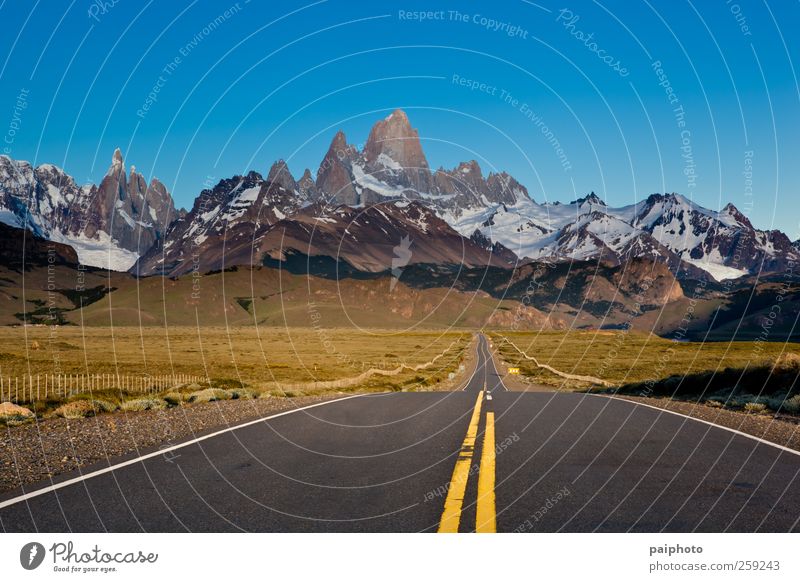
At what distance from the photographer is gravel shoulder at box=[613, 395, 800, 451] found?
13062 millimetres

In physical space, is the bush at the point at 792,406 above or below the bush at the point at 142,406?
below

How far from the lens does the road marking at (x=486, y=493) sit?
648 cm

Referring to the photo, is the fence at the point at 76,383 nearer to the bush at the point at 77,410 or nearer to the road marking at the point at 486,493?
the bush at the point at 77,410

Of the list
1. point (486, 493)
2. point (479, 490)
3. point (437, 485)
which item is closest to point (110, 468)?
point (437, 485)

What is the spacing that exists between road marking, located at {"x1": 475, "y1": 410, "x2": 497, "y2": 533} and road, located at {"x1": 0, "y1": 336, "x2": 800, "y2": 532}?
3cm

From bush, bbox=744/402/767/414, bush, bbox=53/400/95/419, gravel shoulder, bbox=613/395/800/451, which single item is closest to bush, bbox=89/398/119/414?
bush, bbox=53/400/95/419

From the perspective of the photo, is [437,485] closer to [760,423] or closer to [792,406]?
[760,423]

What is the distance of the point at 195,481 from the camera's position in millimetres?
8789

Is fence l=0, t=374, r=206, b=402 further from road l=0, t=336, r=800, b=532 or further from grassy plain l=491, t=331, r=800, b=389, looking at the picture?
road l=0, t=336, r=800, b=532

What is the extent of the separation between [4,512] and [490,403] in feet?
53.9

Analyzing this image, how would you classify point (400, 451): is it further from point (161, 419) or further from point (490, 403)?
point (490, 403)

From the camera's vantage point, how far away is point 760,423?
616 inches

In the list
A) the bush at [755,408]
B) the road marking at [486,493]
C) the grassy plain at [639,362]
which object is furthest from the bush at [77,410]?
the grassy plain at [639,362]

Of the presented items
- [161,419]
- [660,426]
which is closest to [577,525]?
[660,426]
